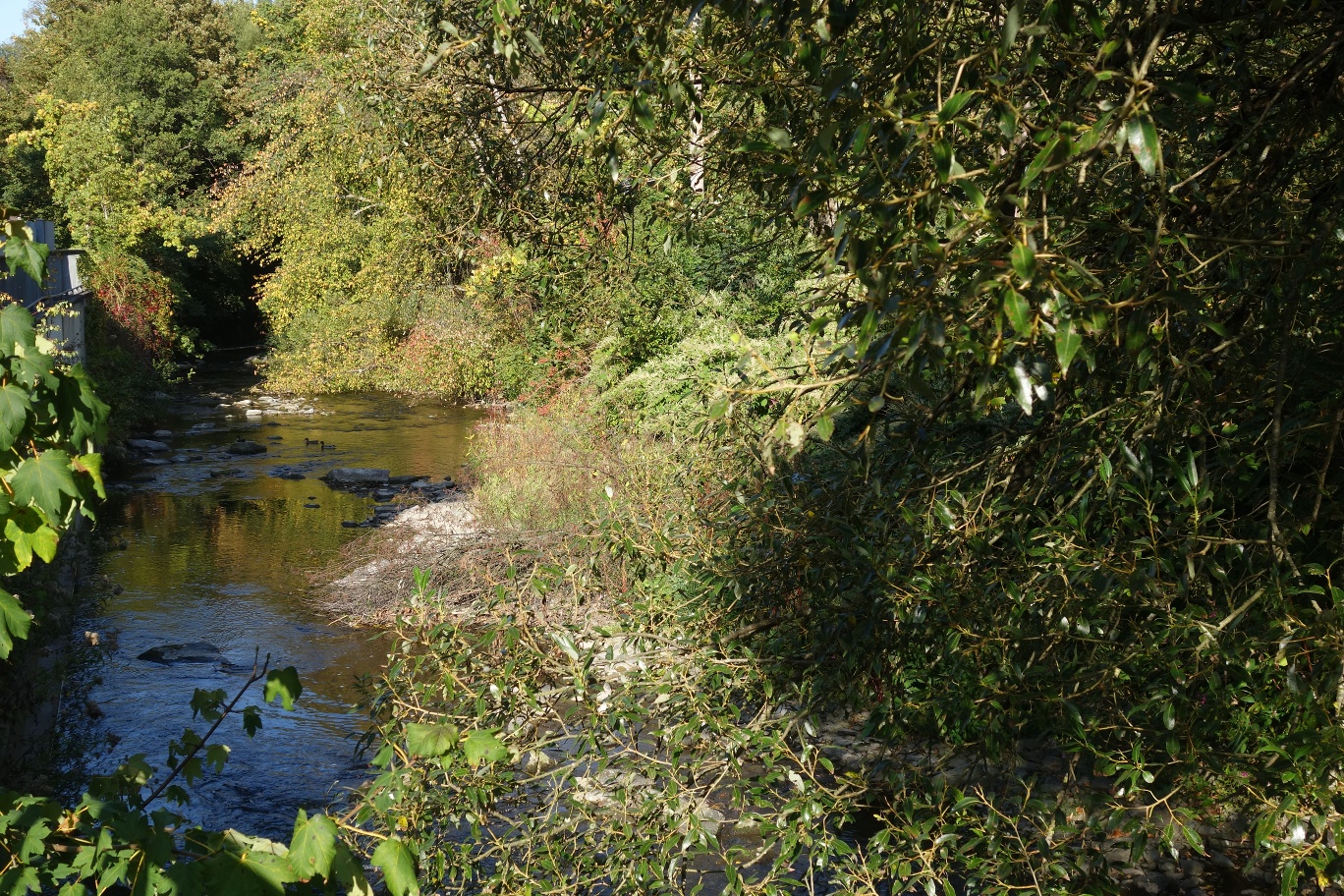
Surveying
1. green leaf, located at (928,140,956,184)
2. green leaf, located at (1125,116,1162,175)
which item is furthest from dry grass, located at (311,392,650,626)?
green leaf, located at (1125,116,1162,175)

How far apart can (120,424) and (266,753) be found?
489 inches

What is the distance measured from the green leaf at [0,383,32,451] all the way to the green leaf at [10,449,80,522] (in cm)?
6

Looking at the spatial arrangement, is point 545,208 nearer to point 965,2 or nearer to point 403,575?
point 965,2

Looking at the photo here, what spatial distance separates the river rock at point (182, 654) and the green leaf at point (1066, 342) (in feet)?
31.0

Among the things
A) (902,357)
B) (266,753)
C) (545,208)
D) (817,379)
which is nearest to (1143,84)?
(902,357)

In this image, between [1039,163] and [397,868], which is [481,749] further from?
[1039,163]

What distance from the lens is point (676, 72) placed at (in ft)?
11.8

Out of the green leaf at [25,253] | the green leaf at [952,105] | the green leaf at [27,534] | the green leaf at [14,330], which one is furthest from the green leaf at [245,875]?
the green leaf at [952,105]

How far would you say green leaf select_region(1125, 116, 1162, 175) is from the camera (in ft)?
6.45

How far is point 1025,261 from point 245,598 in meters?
11.1

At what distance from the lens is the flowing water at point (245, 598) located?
26.1 ft

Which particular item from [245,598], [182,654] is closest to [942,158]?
[182,654]

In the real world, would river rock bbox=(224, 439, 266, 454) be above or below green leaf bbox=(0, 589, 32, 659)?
below

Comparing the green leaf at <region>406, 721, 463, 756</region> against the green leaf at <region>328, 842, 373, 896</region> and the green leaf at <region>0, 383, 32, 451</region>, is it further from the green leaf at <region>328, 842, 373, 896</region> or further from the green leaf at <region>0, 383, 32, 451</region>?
the green leaf at <region>0, 383, 32, 451</region>
